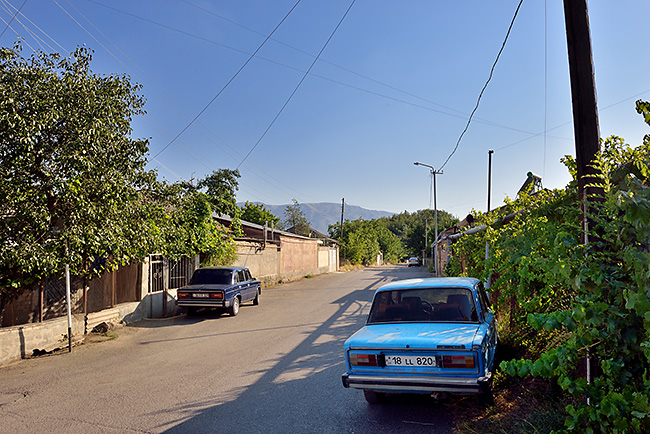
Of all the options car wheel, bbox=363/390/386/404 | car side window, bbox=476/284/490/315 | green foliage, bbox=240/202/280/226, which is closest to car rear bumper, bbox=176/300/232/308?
car wheel, bbox=363/390/386/404

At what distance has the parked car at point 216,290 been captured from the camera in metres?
13.4

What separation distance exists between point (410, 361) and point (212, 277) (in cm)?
1100

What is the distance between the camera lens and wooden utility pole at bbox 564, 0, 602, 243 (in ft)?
14.0

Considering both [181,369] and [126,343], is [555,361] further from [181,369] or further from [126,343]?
[126,343]

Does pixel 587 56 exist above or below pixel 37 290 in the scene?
above

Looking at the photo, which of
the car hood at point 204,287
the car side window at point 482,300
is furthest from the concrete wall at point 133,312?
the car side window at point 482,300

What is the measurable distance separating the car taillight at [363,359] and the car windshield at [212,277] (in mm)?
10079

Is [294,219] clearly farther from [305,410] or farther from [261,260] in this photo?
[305,410]

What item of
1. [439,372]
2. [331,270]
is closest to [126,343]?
[439,372]

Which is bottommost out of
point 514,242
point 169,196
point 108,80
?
point 514,242

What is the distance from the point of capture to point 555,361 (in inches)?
119

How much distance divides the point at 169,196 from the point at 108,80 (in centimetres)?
364

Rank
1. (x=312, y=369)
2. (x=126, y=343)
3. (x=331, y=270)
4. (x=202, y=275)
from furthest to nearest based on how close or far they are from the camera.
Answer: (x=331, y=270)
(x=202, y=275)
(x=126, y=343)
(x=312, y=369)

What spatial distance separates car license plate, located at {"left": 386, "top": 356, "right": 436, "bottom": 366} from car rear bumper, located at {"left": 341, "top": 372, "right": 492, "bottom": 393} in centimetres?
14
